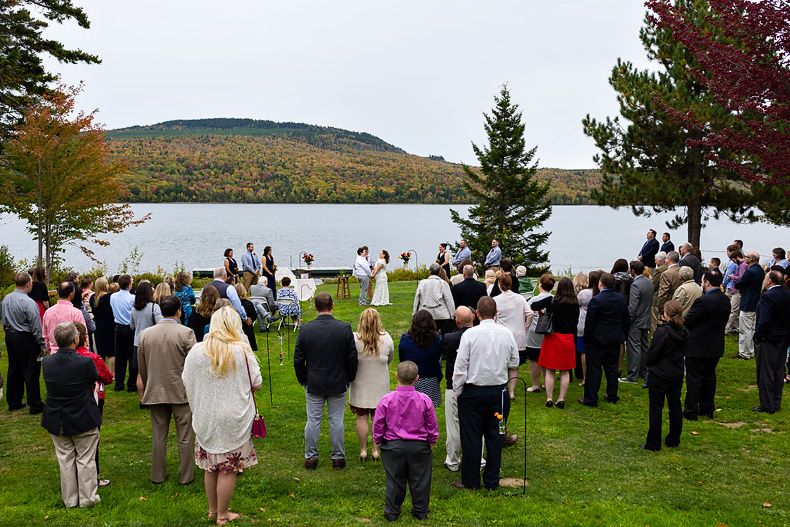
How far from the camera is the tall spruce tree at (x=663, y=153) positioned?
17.5 meters

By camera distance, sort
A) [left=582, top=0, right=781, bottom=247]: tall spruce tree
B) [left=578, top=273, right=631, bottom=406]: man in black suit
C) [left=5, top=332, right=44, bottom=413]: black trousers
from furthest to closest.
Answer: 1. [left=582, top=0, right=781, bottom=247]: tall spruce tree
2. [left=578, top=273, right=631, bottom=406]: man in black suit
3. [left=5, top=332, right=44, bottom=413]: black trousers

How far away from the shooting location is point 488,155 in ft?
89.2

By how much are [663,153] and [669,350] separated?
14703mm

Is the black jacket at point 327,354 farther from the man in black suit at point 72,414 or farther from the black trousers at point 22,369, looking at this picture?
the black trousers at point 22,369

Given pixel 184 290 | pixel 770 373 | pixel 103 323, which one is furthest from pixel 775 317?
pixel 103 323

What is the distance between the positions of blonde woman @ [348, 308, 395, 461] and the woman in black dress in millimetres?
4761

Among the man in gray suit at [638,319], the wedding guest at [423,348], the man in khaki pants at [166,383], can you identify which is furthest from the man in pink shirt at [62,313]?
the man in gray suit at [638,319]

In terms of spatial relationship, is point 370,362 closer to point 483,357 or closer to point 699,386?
point 483,357

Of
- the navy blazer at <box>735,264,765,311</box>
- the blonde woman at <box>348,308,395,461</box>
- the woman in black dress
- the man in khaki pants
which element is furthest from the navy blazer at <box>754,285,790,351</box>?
the woman in black dress

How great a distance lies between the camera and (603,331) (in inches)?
291

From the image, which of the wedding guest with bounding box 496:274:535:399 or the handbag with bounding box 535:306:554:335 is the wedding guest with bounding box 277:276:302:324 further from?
the handbag with bounding box 535:306:554:335

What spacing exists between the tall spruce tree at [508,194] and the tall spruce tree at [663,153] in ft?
22.6

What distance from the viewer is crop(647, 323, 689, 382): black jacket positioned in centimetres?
592

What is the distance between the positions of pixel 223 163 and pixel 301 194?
54.2 ft
